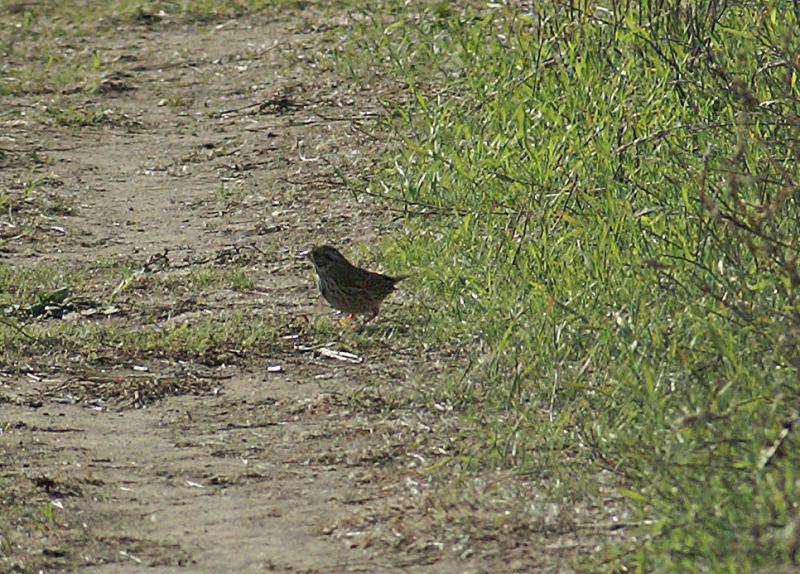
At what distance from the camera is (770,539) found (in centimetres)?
417

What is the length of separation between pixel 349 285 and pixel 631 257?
4.36ft

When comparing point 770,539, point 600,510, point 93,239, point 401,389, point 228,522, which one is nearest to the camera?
point 770,539

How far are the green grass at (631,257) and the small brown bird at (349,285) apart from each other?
0.56 feet

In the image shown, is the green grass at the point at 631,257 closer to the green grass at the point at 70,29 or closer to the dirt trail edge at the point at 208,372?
the dirt trail edge at the point at 208,372

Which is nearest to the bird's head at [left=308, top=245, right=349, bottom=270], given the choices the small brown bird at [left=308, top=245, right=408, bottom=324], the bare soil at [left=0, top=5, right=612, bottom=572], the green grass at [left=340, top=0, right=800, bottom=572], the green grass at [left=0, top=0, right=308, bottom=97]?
the small brown bird at [left=308, top=245, right=408, bottom=324]

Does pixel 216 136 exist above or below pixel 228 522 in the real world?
below

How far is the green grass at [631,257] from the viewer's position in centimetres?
477

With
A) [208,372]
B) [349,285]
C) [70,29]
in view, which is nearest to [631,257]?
[349,285]

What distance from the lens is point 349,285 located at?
727 centimetres

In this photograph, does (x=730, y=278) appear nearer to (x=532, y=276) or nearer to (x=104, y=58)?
(x=532, y=276)

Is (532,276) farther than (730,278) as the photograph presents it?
Yes

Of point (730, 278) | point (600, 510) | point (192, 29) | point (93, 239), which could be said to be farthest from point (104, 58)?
point (600, 510)

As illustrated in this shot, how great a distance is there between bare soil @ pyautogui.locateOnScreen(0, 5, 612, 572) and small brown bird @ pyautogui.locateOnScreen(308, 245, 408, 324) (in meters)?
0.13

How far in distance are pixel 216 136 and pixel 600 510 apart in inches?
261
